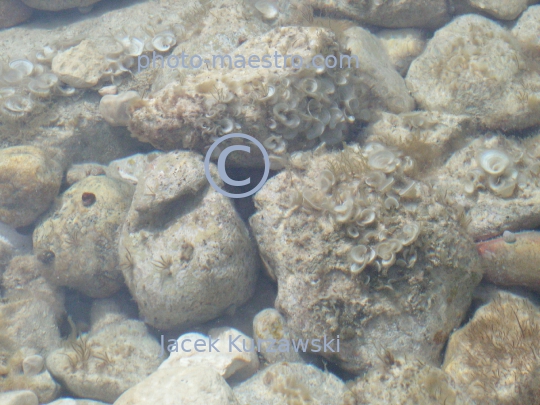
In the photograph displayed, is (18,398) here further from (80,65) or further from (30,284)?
(80,65)

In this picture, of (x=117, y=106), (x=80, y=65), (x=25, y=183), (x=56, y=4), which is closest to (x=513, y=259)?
(x=117, y=106)

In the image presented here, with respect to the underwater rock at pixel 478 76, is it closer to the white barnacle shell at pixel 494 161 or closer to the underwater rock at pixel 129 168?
the white barnacle shell at pixel 494 161

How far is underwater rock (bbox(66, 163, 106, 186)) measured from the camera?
213 inches

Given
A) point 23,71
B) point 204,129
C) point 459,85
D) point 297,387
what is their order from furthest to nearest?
1. point 23,71
2. point 459,85
3. point 204,129
4. point 297,387

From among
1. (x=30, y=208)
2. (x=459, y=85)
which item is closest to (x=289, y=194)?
(x=459, y=85)

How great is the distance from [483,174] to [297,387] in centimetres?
309

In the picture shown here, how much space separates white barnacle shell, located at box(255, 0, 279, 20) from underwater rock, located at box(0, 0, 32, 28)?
503 centimetres

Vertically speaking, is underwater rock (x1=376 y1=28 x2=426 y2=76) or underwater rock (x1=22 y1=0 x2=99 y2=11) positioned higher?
Result: underwater rock (x1=376 y1=28 x2=426 y2=76)

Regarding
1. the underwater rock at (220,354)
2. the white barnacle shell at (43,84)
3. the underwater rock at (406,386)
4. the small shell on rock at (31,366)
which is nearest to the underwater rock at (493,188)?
the underwater rock at (406,386)

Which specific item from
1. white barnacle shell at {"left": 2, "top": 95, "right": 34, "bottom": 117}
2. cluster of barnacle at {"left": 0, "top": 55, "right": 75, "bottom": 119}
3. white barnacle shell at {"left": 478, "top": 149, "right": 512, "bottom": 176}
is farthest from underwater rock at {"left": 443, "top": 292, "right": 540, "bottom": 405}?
white barnacle shell at {"left": 2, "top": 95, "right": 34, "bottom": 117}

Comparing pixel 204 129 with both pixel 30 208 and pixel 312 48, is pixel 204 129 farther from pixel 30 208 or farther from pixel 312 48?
pixel 30 208

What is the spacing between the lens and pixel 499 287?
3.80 meters

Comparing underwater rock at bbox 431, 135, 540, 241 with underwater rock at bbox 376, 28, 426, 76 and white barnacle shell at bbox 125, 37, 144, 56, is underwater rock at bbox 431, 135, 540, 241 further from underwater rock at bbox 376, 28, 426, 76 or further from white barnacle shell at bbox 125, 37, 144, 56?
white barnacle shell at bbox 125, 37, 144, 56

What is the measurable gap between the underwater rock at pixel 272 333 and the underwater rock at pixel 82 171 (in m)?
3.31
